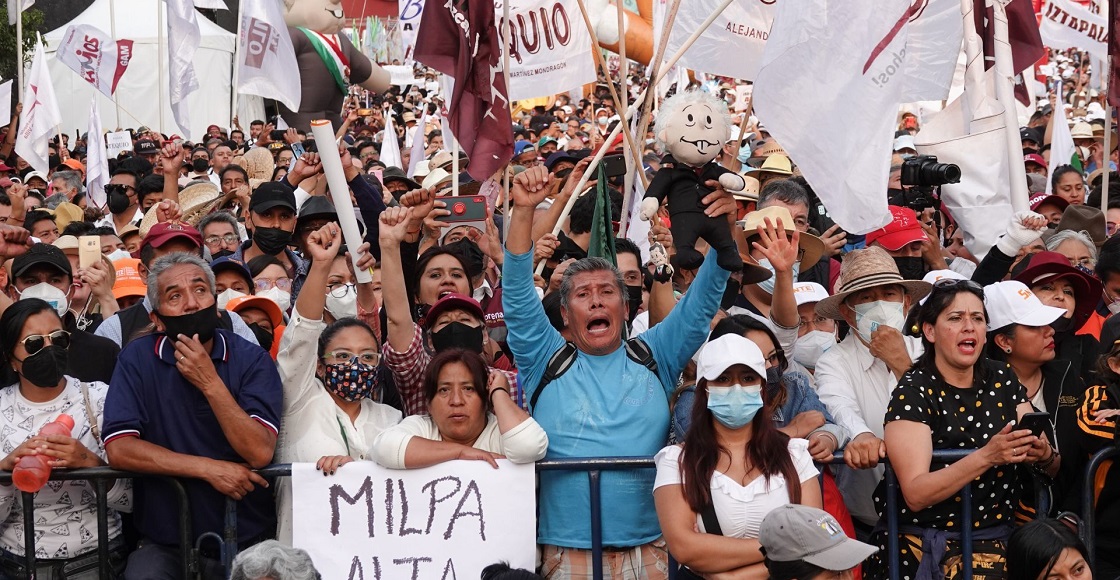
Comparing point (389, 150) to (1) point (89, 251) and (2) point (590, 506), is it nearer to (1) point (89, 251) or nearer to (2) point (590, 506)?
(1) point (89, 251)

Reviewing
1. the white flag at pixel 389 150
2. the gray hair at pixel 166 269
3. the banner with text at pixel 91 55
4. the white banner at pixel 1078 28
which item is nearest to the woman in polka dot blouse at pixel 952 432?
the gray hair at pixel 166 269

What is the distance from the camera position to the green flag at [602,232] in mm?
6242

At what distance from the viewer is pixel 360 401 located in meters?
5.54

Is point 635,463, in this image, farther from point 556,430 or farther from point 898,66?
point 898,66

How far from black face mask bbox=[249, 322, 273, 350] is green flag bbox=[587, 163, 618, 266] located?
1446mm

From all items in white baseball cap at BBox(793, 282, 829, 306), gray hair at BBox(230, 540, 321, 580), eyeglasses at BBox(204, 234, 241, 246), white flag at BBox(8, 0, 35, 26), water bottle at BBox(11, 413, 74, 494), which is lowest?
gray hair at BBox(230, 540, 321, 580)

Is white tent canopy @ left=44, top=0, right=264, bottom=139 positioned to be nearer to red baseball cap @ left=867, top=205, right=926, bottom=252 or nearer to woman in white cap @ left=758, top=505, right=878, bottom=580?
red baseball cap @ left=867, top=205, right=926, bottom=252

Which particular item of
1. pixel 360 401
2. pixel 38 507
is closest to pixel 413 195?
pixel 360 401

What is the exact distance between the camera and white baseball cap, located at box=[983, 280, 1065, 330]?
17.9ft

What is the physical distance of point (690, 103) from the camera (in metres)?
6.26

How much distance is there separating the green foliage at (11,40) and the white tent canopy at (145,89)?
1.14 ft

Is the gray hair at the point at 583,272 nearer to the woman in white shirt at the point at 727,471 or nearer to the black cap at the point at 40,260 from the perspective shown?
the woman in white shirt at the point at 727,471

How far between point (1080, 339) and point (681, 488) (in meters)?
2.26

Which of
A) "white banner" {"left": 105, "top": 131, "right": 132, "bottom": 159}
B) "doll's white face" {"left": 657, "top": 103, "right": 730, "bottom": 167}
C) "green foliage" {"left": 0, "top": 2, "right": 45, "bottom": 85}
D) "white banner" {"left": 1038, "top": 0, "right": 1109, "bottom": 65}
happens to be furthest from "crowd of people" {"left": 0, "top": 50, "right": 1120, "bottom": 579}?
"green foliage" {"left": 0, "top": 2, "right": 45, "bottom": 85}
